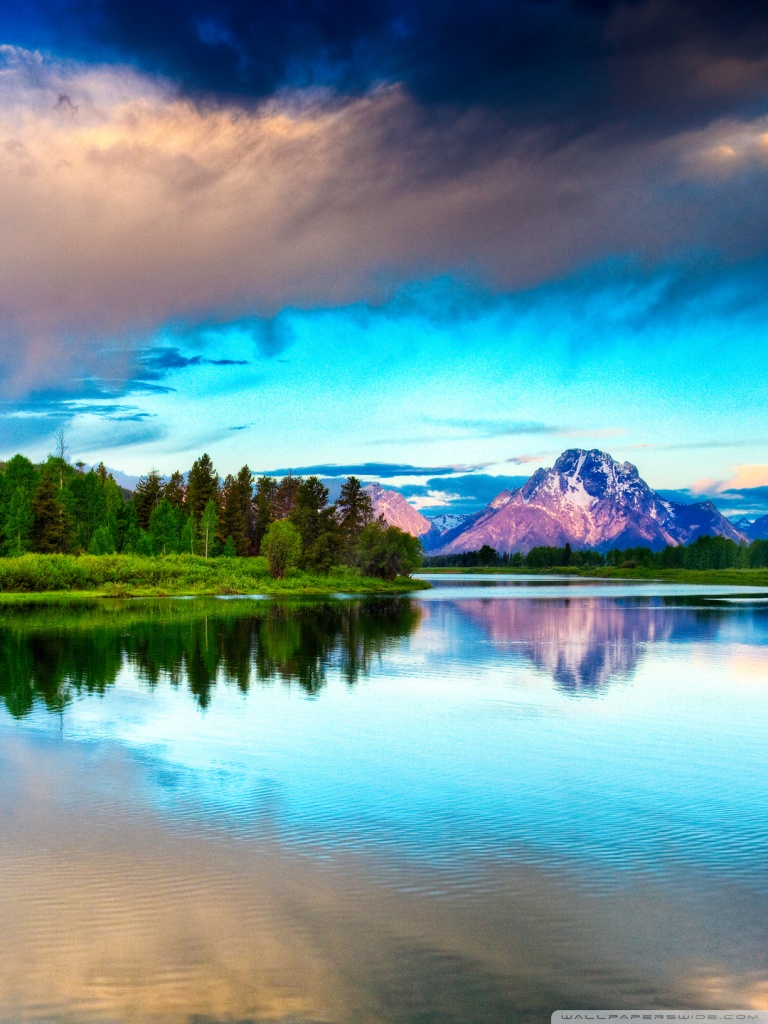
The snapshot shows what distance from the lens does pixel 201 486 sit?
14525 cm

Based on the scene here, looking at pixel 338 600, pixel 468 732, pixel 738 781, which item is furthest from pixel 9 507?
pixel 738 781

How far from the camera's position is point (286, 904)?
401 inches

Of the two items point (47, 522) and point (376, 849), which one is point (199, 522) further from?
point (376, 849)

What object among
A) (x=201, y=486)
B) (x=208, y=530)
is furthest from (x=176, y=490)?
(x=208, y=530)

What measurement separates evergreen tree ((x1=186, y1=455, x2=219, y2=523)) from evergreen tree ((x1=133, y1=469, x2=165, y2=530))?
525 cm

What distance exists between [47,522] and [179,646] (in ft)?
227

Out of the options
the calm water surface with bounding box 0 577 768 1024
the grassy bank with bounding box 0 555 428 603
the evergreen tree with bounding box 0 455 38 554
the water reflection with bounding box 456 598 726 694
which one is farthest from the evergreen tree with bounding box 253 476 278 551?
the calm water surface with bounding box 0 577 768 1024

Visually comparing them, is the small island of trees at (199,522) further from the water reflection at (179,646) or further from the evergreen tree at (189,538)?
the water reflection at (179,646)

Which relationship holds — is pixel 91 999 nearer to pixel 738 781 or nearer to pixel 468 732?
pixel 738 781

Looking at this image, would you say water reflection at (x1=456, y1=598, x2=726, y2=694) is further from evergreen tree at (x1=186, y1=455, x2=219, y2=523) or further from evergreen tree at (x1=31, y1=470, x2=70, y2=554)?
evergreen tree at (x1=186, y1=455, x2=219, y2=523)

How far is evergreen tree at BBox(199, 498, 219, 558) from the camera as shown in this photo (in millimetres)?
127769

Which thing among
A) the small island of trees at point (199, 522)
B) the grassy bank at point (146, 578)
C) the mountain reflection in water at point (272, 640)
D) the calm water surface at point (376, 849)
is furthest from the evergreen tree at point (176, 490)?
the calm water surface at point (376, 849)

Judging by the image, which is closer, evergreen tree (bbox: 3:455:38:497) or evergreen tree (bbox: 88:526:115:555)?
evergreen tree (bbox: 88:526:115:555)

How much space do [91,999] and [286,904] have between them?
2657mm
